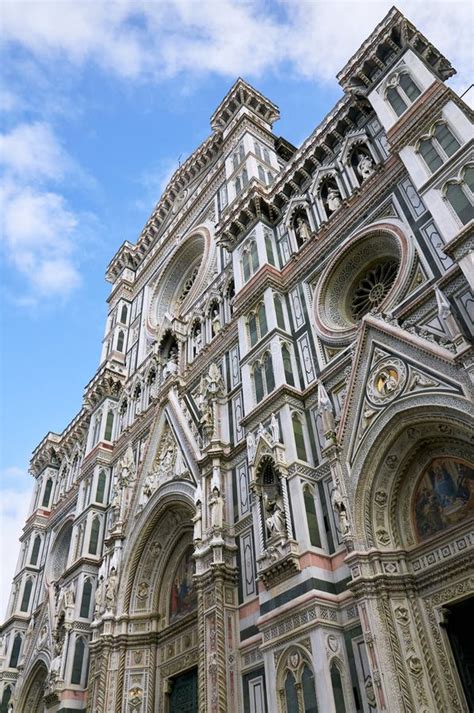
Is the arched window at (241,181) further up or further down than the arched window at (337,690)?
further up

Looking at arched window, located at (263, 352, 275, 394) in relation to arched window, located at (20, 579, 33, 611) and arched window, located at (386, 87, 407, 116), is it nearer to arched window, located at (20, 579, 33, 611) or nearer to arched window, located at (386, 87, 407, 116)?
arched window, located at (386, 87, 407, 116)

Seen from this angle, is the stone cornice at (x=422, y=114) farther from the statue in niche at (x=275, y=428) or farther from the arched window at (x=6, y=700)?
the arched window at (x=6, y=700)

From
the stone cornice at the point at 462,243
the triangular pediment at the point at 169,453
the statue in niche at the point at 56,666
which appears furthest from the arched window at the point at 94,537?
Answer: the stone cornice at the point at 462,243

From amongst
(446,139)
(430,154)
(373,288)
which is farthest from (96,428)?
(446,139)

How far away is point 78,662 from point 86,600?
1846 millimetres

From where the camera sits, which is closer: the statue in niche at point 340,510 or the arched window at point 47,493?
the statue in niche at point 340,510

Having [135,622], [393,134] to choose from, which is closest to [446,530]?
[393,134]

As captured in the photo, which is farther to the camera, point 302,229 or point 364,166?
point 302,229

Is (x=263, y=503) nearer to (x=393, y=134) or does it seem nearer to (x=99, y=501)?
(x=393, y=134)

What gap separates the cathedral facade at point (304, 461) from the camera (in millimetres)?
10078

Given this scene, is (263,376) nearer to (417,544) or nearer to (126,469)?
(417,544)

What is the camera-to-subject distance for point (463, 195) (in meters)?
11.5

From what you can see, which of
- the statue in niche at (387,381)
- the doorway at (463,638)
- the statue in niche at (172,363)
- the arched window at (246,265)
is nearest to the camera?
the doorway at (463,638)

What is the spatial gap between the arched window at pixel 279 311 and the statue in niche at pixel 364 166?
3690 mm
